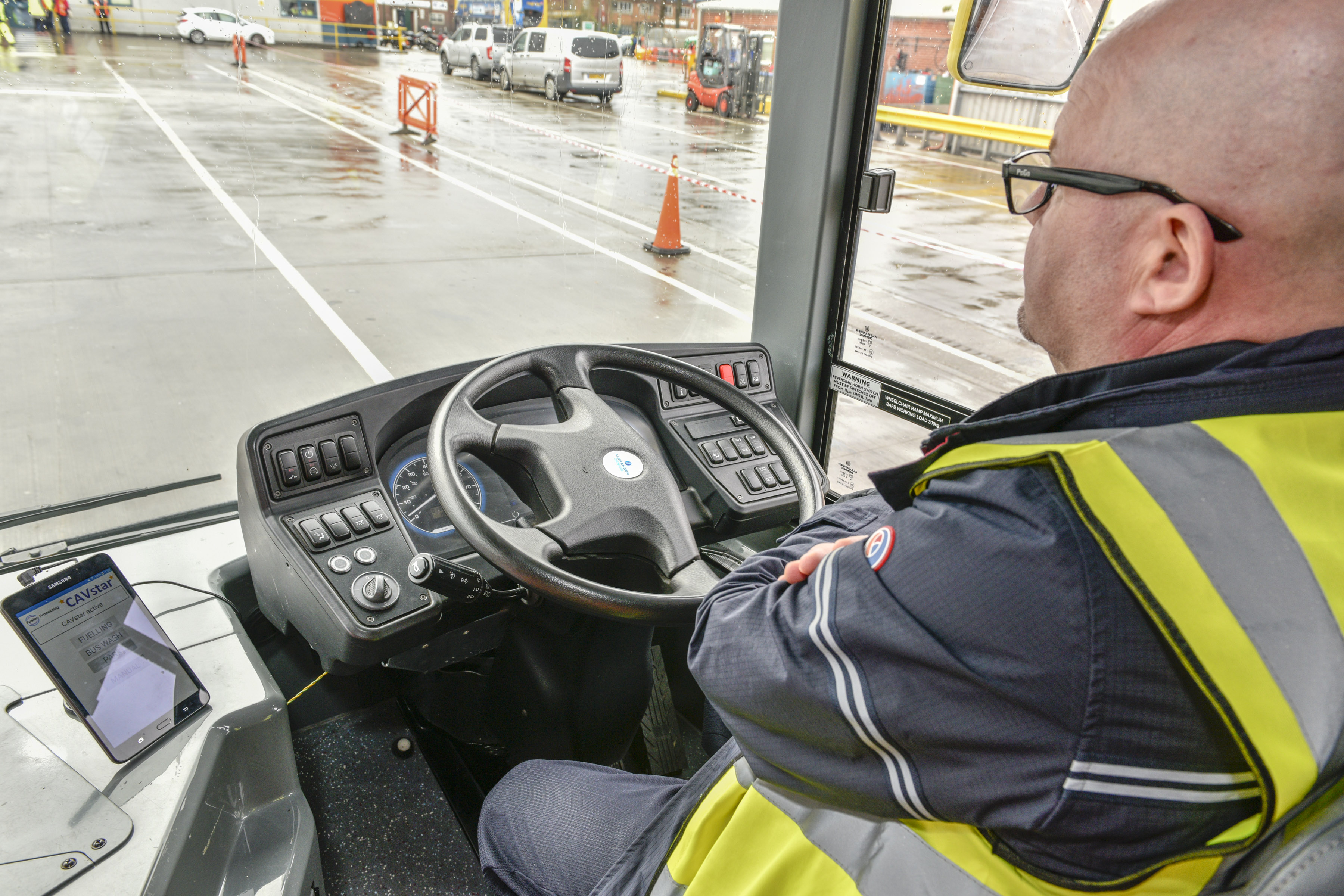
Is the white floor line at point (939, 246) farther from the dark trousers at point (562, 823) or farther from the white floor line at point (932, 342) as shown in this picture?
the dark trousers at point (562, 823)

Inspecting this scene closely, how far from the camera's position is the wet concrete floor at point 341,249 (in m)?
1.66

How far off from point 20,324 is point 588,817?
140 centimetres

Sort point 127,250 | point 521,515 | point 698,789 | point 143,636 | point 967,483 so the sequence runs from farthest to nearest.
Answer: point 127,250, point 521,515, point 143,636, point 698,789, point 967,483

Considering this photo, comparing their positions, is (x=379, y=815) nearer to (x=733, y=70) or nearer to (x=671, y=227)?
(x=671, y=227)

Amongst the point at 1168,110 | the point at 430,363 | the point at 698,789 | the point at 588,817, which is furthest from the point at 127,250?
the point at 1168,110

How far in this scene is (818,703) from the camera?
675 millimetres

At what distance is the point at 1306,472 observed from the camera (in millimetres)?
559

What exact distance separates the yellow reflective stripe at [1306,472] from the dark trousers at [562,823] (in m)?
0.88

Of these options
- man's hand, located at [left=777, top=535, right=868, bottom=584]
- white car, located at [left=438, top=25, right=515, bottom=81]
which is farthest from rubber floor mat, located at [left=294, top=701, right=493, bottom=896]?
white car, located at [left=438, top=25, right=515, bottom=81]

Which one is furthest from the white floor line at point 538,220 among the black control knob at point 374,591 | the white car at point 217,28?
the black control knob at point 374,591

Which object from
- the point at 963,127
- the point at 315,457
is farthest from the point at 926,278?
the point at 315,457

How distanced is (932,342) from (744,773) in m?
1.67

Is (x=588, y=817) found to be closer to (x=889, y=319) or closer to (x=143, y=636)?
(x=143, y=636)

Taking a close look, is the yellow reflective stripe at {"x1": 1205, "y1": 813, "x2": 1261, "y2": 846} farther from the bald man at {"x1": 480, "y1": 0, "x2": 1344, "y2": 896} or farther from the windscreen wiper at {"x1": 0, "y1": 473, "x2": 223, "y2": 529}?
the windscreen wiper at {"x1": 0, "y1": 473, "x2": 223, "y2": 529}
